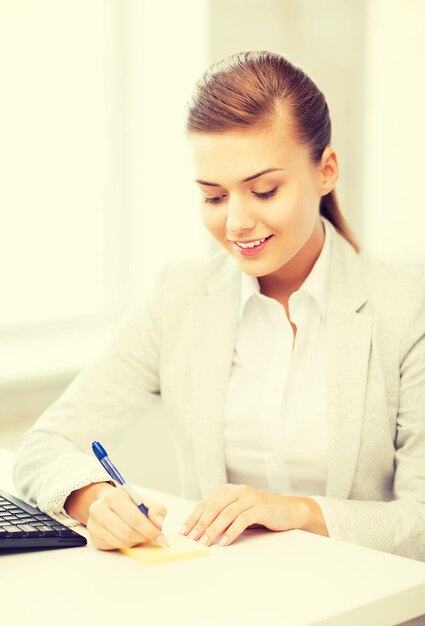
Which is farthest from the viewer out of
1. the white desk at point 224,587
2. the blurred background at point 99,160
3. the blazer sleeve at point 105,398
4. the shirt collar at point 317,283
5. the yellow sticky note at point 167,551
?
the blurred background at point 99,160

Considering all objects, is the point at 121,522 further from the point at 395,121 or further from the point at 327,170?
the point at 395,121

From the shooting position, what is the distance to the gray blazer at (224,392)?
61.8 inches

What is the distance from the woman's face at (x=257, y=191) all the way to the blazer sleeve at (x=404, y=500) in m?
0.30

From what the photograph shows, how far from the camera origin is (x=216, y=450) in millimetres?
1770

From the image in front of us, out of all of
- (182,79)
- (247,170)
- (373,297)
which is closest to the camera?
(247,170)

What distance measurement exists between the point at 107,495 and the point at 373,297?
0.68 metres

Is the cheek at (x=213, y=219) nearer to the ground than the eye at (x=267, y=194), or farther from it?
nearer to the ground

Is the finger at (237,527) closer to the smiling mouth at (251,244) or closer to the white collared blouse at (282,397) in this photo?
the white collared blouse at (282,397)

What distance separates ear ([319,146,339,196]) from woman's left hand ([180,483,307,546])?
2.04 ft

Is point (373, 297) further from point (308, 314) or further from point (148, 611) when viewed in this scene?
point (148, 611)

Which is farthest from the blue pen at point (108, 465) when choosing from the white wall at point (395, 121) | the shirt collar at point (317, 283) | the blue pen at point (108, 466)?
the white wall at point (395, 121)

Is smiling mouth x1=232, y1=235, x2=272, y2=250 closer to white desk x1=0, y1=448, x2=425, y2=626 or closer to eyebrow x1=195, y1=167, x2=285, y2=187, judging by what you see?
eyebrow x1=195, y1=167, x2=285, y2=187

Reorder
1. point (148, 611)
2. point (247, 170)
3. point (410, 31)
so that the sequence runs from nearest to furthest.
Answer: point (148, 611), point (247, 170), point (410, 31)

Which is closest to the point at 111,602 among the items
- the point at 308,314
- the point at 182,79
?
the point at 308,314
